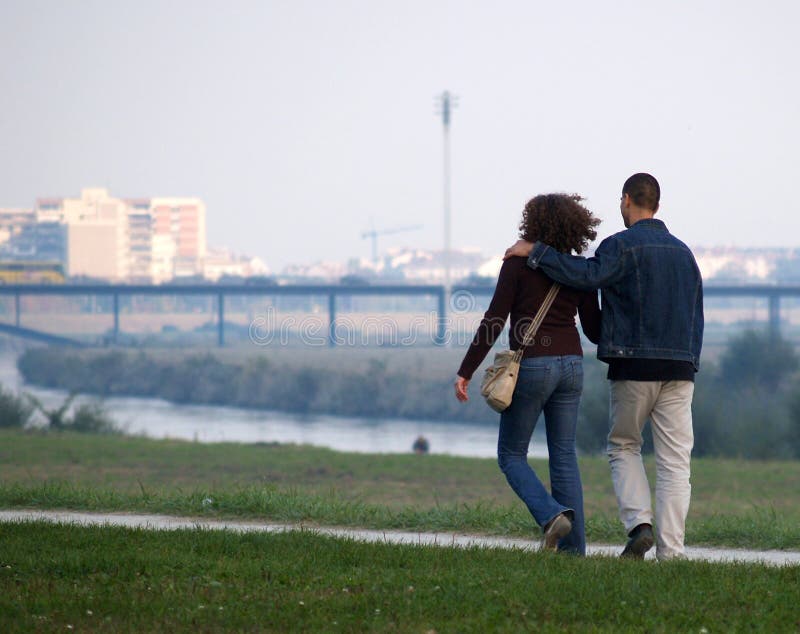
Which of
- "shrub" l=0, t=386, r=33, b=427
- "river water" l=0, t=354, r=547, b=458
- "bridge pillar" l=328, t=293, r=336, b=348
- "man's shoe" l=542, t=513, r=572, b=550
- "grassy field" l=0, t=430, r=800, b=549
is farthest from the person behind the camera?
"bridge pillar" l=328, t=293, r=336, b=348

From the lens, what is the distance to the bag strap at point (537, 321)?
6141mm

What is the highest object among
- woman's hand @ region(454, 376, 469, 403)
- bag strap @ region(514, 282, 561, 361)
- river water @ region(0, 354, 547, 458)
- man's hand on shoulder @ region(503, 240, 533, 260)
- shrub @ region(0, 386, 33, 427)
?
man's hand on shoulder @ region(503, 240, 533, 260)

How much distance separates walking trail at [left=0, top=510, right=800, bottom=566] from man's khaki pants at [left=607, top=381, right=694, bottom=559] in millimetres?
338

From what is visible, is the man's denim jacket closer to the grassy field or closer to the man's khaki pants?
the man's khaki pants

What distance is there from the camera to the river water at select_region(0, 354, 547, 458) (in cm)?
4456

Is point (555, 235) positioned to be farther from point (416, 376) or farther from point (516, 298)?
point (416, 376)

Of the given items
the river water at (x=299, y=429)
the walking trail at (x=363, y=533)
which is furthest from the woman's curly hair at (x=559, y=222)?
the river water at (x=299, y=429)

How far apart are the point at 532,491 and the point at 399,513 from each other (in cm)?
223

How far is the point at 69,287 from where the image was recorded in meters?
95.5

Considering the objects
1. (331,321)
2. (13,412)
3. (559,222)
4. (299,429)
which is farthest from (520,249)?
(331,321)

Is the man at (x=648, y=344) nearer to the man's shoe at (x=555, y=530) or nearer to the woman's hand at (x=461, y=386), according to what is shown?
the man's shoe at (x=555, y=530)

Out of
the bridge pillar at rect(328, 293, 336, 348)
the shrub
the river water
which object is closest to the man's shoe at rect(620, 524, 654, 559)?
the river water

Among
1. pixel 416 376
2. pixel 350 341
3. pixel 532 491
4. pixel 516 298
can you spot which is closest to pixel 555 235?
pixel 516 298

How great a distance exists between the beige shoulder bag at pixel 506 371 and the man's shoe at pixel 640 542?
3.24ft
